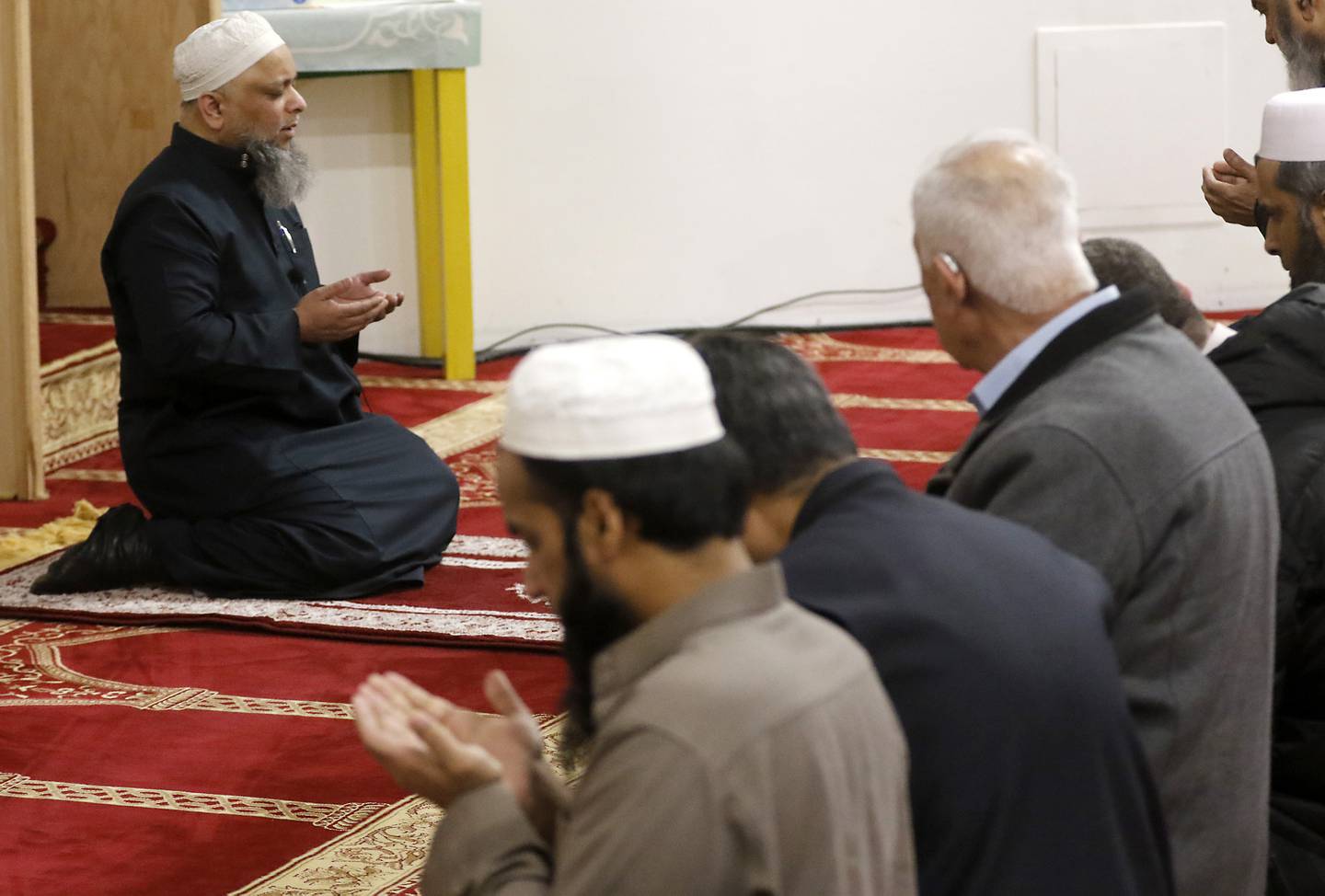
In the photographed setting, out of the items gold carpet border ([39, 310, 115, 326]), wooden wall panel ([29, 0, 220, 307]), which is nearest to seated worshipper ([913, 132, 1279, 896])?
wooden wall panel ([29, 0, 220, 307])

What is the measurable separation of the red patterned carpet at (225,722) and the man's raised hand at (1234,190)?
1767 millimetres

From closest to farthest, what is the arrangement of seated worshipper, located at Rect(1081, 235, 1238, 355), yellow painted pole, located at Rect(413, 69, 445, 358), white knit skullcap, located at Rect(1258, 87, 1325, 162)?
seated worshipper, located at Rect(1081, 235, 1238, 355) < white knit skullcap, located at Rect(1258, 87, 1325, 162) < yellow painted pole, located at Rect(413, 69, 445, 358)

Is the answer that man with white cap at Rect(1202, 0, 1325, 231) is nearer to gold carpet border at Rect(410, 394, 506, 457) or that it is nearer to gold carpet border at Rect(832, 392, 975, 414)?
gold carpet border at Rect(832, 392, 975, 414)

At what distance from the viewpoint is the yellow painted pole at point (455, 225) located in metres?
7.36

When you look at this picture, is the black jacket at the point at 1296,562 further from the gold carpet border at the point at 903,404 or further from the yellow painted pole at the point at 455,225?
the yellow painted pole at the point at 455,225

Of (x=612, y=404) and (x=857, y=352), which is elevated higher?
(x=612, y=404)

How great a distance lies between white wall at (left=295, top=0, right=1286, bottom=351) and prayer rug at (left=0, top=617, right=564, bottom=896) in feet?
12.9

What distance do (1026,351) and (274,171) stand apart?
3.00 m

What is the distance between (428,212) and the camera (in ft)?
25.7

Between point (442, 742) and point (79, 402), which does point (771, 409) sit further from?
point (79, 402)

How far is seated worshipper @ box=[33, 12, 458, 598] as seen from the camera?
4699mm

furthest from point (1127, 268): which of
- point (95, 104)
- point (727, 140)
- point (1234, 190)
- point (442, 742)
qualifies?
point (727, 140)

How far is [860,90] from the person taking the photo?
8383 mm

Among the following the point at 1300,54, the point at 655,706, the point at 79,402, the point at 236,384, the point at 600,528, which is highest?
the point at 1300,54
